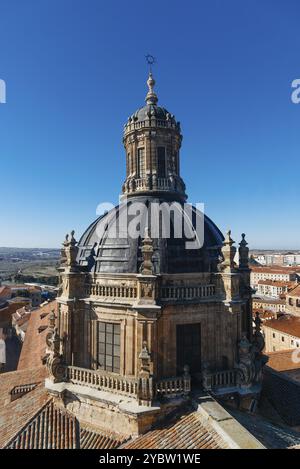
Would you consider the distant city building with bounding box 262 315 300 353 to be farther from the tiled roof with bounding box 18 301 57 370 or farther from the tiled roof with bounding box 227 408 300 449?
the tiled roof with bounding box 227 408 300 449

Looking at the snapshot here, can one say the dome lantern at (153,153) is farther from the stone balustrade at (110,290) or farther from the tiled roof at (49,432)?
the tiled roof at (49,432)

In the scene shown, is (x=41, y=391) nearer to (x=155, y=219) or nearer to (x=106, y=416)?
(x=106, y=416)

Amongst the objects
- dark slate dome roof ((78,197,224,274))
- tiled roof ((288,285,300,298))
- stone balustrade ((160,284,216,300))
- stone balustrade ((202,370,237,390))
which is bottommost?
tiled roof ((288,285,300,298))

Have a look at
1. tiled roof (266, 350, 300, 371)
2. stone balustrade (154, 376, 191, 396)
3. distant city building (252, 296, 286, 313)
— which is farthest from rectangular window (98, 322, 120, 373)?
distant city building (252, 296, 286, 313)

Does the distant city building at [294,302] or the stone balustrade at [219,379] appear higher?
the stone balustrade at [219,379]

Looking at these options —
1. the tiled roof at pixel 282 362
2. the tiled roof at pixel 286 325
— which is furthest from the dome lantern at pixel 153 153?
the tiled roof at pixel 286 325
